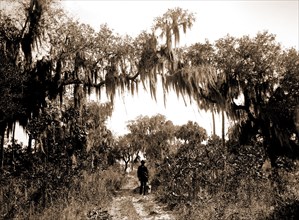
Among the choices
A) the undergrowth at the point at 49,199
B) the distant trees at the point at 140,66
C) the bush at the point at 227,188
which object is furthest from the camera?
the distant trees at the point at 140,66

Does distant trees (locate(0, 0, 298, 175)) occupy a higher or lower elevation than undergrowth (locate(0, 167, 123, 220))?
higher

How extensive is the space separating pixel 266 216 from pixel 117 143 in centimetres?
5088

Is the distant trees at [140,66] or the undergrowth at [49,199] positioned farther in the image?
the distant trees at [140,66]

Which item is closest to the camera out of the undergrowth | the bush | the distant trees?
the bush

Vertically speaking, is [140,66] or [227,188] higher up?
[140,66]

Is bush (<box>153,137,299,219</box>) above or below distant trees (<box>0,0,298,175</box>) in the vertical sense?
below

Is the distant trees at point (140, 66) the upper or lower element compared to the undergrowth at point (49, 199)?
upper

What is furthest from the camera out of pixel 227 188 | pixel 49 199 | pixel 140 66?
pixel 140 66

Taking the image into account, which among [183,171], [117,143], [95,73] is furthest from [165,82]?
[117,143]

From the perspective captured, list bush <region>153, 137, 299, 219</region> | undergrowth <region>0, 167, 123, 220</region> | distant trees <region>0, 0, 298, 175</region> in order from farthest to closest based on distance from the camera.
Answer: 1. distant trees <region>0, 0, 298, 175</region>
2. undergrowth <region>0, 167, 123, 220</region>
3. bush <region>153, 137, 299, 219</region>

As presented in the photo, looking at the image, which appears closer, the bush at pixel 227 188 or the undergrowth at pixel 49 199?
the bush at pixel 227 188

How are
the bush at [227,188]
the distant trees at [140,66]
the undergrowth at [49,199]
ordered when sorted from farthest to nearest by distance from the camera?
the distant trees at [140,66] → the undergrowth at [49,199] → the bush at [227,188]

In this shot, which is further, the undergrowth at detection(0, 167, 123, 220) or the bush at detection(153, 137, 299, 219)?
the undergrowth at detection(0, 167, 123, 220)

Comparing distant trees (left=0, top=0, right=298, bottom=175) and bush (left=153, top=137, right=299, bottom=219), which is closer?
bush (left=153, top=137, right=299, bottom=219)
